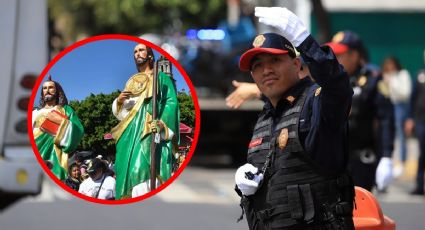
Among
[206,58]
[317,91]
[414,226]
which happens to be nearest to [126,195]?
[317,91]

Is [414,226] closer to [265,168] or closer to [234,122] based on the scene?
[265,168]

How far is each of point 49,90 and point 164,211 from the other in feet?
25.6

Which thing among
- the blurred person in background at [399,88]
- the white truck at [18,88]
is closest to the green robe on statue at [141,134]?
the white truck at [18,88]

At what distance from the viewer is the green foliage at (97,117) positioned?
4.45 m

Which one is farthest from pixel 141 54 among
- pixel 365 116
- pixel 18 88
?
pixel 18 88

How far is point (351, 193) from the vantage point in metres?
4.59

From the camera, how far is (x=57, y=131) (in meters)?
4.45

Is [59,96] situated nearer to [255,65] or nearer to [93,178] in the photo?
[93,178]

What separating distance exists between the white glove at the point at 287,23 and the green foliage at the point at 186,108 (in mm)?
452

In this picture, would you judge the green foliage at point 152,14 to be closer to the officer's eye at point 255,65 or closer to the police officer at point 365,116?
the police officer at point 365,116

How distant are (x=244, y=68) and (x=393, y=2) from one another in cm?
2418

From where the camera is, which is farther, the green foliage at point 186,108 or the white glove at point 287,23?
the green foliage at point 186,108

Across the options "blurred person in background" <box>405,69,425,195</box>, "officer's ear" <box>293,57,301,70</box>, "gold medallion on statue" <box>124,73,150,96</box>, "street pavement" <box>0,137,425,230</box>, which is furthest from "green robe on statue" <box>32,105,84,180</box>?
"blurred person in background" <box>405,69,425,195</box>

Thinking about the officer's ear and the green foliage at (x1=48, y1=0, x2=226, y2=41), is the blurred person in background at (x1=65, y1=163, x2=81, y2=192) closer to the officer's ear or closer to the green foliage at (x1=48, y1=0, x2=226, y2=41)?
the officer's ear
